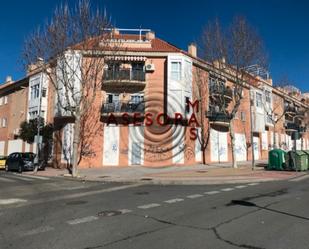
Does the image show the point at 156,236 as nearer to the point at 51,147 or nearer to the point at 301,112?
the point at 51,147

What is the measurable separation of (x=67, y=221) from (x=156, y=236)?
253 cm

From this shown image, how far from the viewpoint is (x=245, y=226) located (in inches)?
285

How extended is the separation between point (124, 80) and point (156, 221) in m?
24.3

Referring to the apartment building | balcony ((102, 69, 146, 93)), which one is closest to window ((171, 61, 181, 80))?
balcony ((102, 69, 146, 93))

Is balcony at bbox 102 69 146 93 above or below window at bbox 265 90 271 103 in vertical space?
below

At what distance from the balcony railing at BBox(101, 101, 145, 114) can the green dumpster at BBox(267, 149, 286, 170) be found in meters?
12.0

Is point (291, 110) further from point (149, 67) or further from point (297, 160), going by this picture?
point (297, 160)

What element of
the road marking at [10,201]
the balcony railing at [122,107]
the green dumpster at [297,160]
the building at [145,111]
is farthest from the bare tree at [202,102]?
the road marking at [10,201]

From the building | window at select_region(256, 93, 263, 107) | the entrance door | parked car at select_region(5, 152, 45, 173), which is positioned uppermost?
window at select_region(256, 93, 263, 107)

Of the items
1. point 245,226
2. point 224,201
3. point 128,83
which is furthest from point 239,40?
point 245,226

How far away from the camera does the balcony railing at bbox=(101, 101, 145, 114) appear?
30797 millimetres

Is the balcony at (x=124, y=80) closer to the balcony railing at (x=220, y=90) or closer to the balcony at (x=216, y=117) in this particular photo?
the balcony railing at (x=220, y=90)

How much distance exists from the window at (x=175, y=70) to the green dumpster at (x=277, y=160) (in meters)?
11.2

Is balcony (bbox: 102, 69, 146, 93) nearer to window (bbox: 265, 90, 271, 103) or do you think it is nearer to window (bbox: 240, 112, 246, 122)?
window (bbox: 240, 112, 246, 122)
